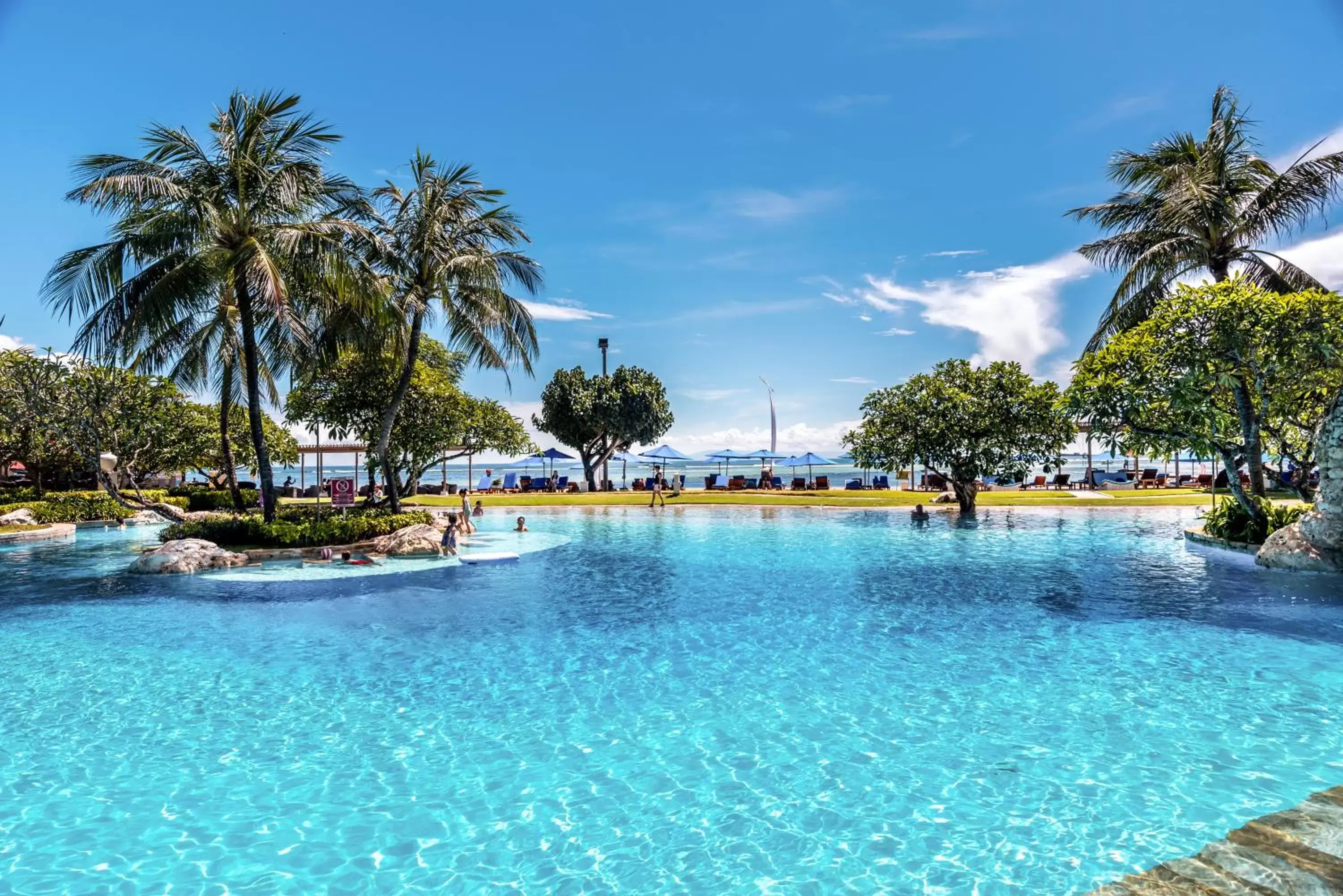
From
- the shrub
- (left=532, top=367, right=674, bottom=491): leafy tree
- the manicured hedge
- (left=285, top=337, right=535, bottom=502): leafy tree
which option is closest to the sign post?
the manicured hedge

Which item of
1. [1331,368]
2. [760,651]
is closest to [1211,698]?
[760,651]

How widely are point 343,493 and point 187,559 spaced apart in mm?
3528

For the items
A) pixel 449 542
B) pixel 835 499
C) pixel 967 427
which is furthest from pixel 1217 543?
pixel 449 542

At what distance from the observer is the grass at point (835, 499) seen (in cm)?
2964

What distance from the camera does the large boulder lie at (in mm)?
12922

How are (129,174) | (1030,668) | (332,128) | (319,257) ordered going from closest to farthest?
(1030,668)
(129,174)
(319,257)
(332,128)

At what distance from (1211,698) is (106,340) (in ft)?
68.3

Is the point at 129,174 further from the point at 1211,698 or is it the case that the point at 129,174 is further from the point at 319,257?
the point at 1211,698

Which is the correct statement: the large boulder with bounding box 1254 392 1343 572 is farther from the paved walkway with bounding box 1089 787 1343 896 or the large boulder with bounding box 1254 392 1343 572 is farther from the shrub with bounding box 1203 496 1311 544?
the paved walkway with bounding box 1089 787 1343 896

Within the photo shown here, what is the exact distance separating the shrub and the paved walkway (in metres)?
14.3

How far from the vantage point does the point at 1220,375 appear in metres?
14.2

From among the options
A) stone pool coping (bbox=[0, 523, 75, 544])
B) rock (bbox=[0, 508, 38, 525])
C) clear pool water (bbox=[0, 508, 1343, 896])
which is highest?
rock (bbox=[0, 508, 38, 525])

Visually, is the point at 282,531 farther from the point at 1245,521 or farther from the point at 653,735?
the point at 1245,521

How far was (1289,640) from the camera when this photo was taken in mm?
8906
